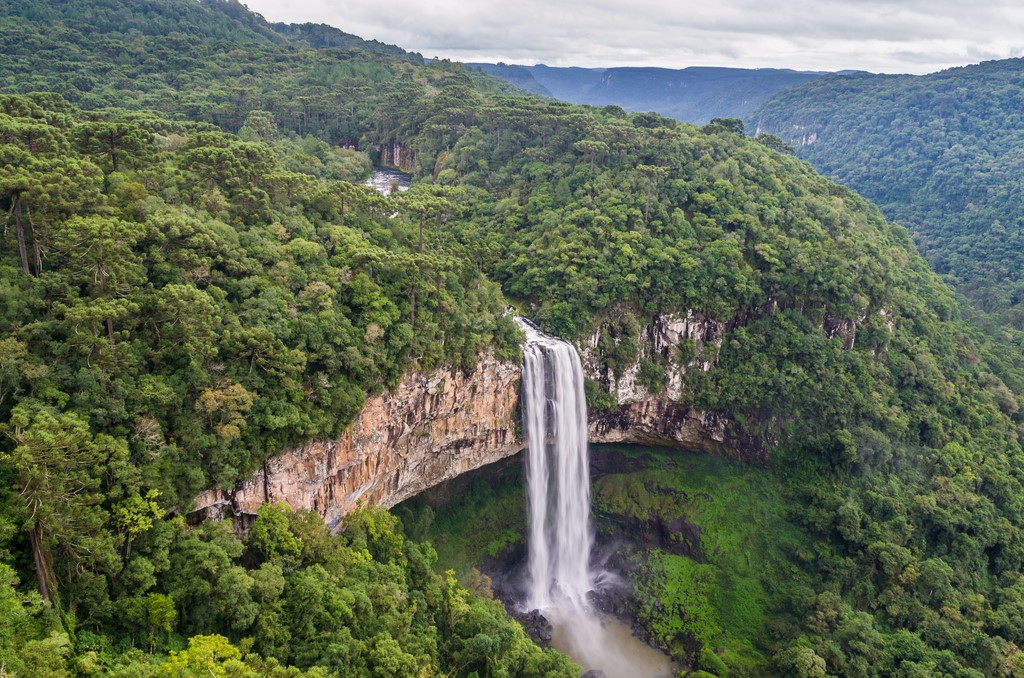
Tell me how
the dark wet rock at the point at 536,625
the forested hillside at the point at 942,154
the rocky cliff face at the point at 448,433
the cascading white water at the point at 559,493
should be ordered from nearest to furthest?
the rocky cliff face at the point at 448,433, the dark wet rock at the point at 536,625, the cascading white water at the point at 559,493, the forested hillside at the point at 942,154

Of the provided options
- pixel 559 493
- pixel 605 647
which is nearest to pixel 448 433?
pixel 559 493

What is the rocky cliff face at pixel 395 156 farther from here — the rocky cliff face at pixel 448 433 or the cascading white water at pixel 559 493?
the rocky cliff face at pixel 448 433

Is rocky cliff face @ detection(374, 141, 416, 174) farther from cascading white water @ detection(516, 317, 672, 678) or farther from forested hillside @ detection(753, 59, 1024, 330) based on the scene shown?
forested hillside @ detection(753, 59, 1024, 330)

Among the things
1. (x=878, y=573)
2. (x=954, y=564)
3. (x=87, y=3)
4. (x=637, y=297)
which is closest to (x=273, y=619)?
(x=637, y=297)

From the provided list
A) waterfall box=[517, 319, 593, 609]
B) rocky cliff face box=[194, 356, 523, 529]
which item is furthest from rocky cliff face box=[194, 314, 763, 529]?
waterfall box=[517, 319, 593, 609]

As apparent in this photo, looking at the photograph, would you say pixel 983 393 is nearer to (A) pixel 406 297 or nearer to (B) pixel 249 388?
(A) pixel 406 297

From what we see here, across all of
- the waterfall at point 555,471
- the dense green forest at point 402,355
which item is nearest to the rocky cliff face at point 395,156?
the dense green forest at point 402,355

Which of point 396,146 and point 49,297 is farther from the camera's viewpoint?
point 396,146
